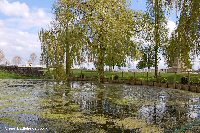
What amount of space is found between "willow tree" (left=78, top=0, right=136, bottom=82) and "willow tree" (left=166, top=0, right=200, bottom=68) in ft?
54.6

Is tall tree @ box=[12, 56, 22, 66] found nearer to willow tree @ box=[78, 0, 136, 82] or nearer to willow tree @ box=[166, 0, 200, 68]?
willow tree @ box=[78, 0, 136, 82]

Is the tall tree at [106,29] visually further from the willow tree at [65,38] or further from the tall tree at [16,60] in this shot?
the tall tree at [16,60]

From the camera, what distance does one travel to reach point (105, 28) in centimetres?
3512

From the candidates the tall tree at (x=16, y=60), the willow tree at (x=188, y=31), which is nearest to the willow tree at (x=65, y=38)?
the willow tree at (x=188, y=31)

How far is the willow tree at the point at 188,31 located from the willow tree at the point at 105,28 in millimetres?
16650

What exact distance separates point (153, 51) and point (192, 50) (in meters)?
40.6

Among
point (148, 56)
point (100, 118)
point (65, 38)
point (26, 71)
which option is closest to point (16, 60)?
point (26, 71)

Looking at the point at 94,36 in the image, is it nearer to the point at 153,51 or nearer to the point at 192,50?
the point at 192,50

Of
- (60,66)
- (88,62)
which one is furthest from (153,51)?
(60,66)

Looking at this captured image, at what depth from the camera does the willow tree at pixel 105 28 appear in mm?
35188

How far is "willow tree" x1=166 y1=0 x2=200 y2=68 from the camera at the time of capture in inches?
691

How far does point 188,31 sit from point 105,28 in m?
17.9

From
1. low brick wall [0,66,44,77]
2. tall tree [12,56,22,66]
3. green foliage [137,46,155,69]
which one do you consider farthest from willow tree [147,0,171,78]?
tall tree [12,56,22,66]

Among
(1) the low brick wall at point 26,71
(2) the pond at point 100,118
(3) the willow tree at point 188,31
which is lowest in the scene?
(2) the pond at point 100,118
